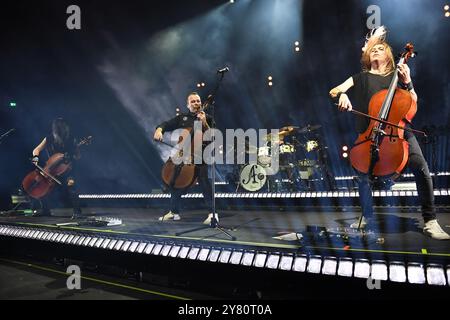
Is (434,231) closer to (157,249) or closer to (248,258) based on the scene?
(248,258)

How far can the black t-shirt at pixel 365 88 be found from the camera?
290 centimetres

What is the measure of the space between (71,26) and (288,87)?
765 centimetres

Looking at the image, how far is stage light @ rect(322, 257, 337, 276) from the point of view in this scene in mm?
2201

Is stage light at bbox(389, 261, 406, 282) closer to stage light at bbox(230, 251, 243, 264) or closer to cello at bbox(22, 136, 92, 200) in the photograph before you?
stage light at bbox(230, 251, 243, 264)

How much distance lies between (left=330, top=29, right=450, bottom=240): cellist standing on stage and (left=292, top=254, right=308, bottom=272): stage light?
32.9 inches

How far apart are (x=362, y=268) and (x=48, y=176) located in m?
5.85

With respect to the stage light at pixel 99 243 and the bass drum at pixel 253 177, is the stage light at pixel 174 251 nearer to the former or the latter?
the stage light at pixel 99 243

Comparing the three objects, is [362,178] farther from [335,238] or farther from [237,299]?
[237,299]

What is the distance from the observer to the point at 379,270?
2076 millimetres

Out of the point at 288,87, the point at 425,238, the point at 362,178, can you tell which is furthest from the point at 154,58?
the point at 425,238

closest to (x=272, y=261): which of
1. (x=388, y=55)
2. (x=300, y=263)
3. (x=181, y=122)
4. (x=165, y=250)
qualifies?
(x=300, y=263)

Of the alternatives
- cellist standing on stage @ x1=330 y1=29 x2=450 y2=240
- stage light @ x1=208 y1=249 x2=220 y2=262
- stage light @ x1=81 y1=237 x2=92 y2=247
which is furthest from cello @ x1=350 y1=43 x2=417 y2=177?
stage light @ x1=81 y1=237 x2=92 y2=247

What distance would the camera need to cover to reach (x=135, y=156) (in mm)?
10531

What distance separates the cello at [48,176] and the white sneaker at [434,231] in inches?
224
